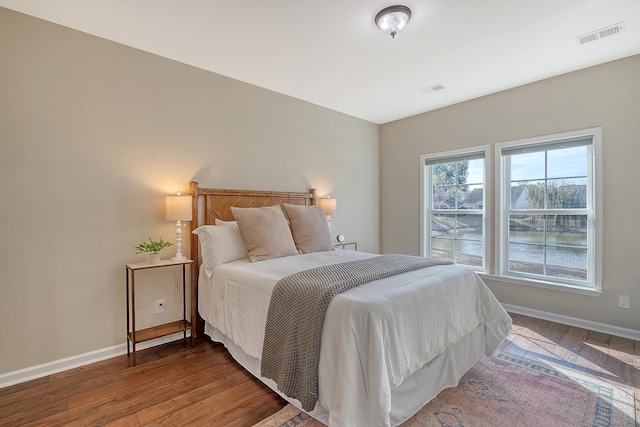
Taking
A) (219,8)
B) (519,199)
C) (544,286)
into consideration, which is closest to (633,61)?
(519,199)

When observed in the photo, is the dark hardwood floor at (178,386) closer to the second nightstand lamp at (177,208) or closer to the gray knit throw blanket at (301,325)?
the gray knit throw blanket at (301,325)

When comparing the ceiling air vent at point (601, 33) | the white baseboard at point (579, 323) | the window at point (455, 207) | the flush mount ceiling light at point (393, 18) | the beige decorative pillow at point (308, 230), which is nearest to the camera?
the flush mount ceiling light at point (393, 18)

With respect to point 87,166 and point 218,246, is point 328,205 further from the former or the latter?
point 87,166

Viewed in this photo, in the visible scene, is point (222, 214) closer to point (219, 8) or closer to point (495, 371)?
point (219, 8)

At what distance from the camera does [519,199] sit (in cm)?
351

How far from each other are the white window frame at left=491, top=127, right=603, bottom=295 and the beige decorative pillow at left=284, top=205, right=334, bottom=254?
2.15 meters

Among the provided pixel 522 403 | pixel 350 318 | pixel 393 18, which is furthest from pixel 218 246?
pixel 522 403

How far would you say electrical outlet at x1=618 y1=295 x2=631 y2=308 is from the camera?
279 cm

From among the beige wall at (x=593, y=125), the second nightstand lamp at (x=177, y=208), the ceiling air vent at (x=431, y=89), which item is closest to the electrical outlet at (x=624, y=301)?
the beige wall at (x=593, y=125)

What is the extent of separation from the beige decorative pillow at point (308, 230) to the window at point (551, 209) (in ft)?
7.21

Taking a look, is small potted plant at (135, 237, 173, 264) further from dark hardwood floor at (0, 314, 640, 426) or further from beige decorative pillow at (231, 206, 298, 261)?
dark hardwood floor at (0, 314, 640, 426)

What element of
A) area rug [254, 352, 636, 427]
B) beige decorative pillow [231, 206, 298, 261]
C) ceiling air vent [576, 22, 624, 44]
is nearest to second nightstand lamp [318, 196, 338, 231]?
beige decorative pillow [231, 206, 298, 261]

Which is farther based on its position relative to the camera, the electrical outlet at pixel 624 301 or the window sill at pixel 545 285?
the window sill at pixel 545 285

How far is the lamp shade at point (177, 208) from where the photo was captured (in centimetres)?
255
